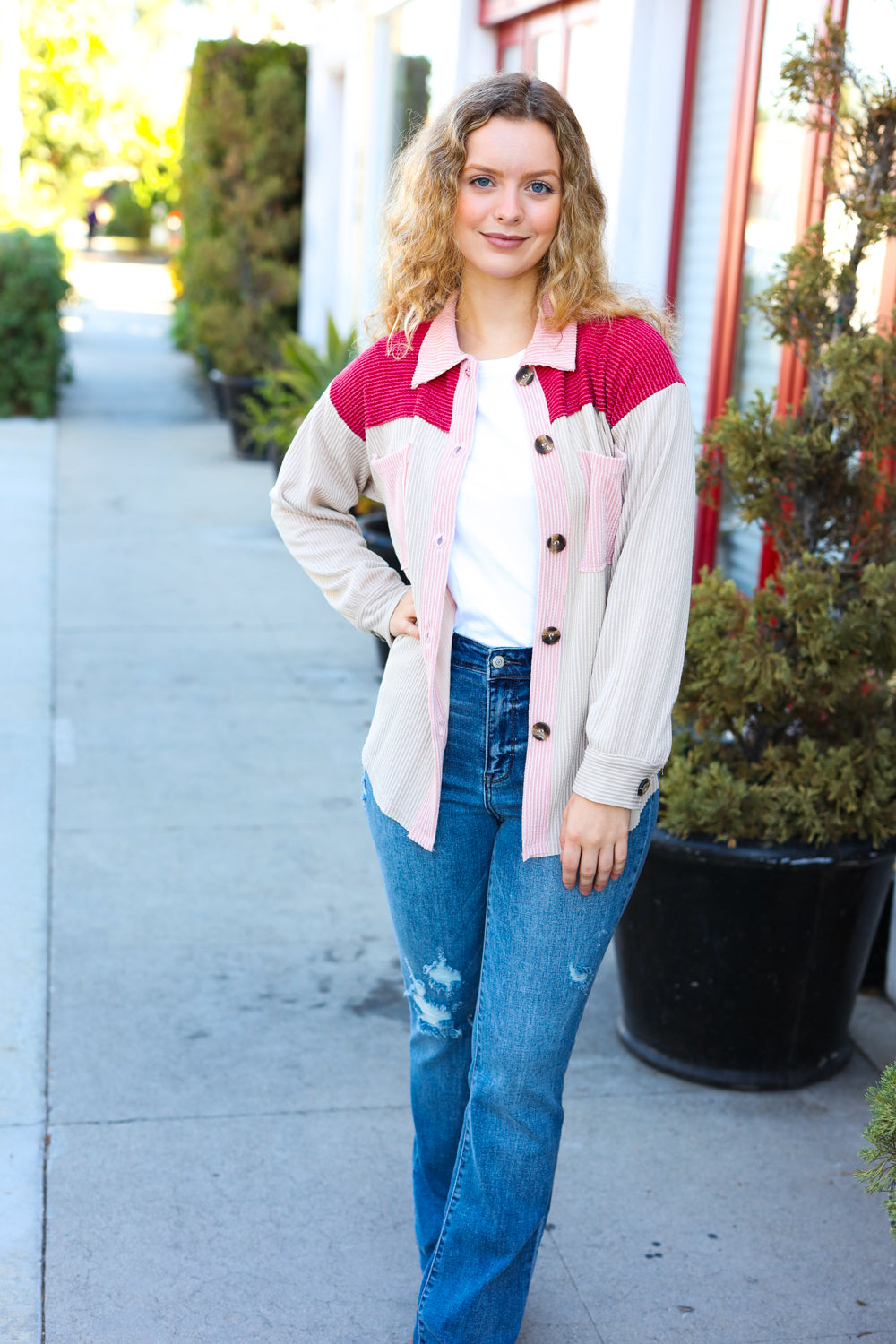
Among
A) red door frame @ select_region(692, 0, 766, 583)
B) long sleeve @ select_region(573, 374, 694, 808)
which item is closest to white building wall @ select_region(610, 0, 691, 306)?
red door frame @ select_region(692, 0, 766, 583)

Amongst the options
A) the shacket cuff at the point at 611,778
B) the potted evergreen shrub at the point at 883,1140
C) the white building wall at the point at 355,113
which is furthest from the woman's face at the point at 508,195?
the white building wall at the point at 355,113

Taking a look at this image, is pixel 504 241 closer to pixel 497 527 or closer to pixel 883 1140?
pixel 497 527

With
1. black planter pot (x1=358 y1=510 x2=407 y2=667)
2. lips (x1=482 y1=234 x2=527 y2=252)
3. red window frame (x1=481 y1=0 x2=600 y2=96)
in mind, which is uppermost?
red window frame (x1=481 y1=0 x2=600 y2=96)

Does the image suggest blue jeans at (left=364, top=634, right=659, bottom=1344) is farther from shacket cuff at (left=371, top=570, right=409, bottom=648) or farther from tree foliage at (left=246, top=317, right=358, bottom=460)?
tree foliage at (left=246, top=317, right=358, bottom=460)

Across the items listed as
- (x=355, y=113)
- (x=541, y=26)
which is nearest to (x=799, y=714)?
(x=541, y=26)

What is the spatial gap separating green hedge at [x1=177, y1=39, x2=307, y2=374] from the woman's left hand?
11084 mm

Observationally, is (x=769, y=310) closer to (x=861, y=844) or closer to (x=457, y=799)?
(x=861, y=844)

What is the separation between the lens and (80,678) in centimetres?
614

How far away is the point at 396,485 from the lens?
84.8 inches

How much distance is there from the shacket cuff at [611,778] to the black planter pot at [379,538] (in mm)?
3815

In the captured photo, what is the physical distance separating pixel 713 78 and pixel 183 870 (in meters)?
3.45

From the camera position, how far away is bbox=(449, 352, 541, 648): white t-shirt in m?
2.02

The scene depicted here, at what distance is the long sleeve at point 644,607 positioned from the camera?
1975mm

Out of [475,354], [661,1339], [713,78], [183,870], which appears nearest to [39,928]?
[183,870]
